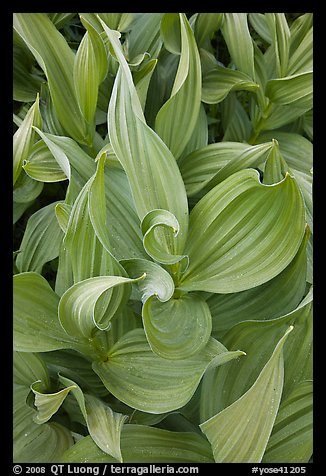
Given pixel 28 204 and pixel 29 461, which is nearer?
pixel 29 461

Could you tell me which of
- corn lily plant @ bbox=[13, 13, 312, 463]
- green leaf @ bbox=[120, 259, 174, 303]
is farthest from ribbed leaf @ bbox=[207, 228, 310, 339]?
green leaf @ bbox=[120, 259, 174, 303]

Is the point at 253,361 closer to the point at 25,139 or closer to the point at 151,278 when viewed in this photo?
the point at 151,278

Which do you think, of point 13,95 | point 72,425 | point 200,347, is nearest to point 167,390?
point 200,347

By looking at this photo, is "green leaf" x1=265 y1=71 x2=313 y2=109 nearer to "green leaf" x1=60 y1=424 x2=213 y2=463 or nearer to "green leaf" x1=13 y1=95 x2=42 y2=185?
"green leaf" x1=13 y1=95 x2=42 y2=185

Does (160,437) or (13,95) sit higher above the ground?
(13,95)

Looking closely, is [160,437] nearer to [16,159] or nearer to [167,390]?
[167,390]

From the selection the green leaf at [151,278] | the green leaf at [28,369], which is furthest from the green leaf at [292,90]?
the green leaf at [28,369]
